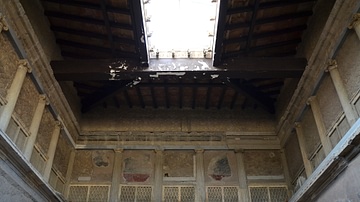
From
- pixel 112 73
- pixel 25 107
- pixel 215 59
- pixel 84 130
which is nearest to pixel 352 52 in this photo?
pixel 215 59

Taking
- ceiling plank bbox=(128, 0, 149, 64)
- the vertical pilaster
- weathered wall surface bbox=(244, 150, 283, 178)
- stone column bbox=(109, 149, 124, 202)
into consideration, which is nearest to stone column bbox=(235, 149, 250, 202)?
weathered wall surface bbox=(244, 150, 283, 178)

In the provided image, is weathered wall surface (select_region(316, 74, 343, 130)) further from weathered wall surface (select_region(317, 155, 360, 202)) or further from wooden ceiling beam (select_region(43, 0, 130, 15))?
wooden ceiling beam (select_region(43, 0, 130, 15))

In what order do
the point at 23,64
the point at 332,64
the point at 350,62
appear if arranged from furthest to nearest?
the point at 23,64 < the point at 332,64 < the point at 350,62

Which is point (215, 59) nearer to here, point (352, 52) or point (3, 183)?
point (352, 52)

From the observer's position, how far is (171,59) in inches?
349

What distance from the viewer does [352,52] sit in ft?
21.6

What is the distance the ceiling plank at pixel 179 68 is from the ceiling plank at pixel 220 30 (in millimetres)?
349

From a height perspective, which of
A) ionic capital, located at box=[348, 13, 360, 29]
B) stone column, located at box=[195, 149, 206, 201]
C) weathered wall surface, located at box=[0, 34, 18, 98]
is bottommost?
stone column, located at box=[195, 149, 206, 201]

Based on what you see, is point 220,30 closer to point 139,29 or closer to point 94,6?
point 139,29

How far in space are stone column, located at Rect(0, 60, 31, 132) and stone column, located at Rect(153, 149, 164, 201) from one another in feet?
15.0

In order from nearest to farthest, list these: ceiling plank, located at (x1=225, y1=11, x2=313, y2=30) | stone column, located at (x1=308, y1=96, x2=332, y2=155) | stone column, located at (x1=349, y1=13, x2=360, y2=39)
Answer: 1. stone column, located at (x1=349, y1=13, x2=360, y2=39)
2. stone column, located at (x1=308, y1=96, x2=332, y2=155)
3. ceiling plank, located at (x1=225, y1=11, x2=313, y2=30)

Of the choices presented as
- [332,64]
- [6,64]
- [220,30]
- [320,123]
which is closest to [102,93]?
[6,64]

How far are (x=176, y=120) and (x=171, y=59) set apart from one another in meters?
2.98

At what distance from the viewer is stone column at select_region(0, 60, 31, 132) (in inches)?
257
